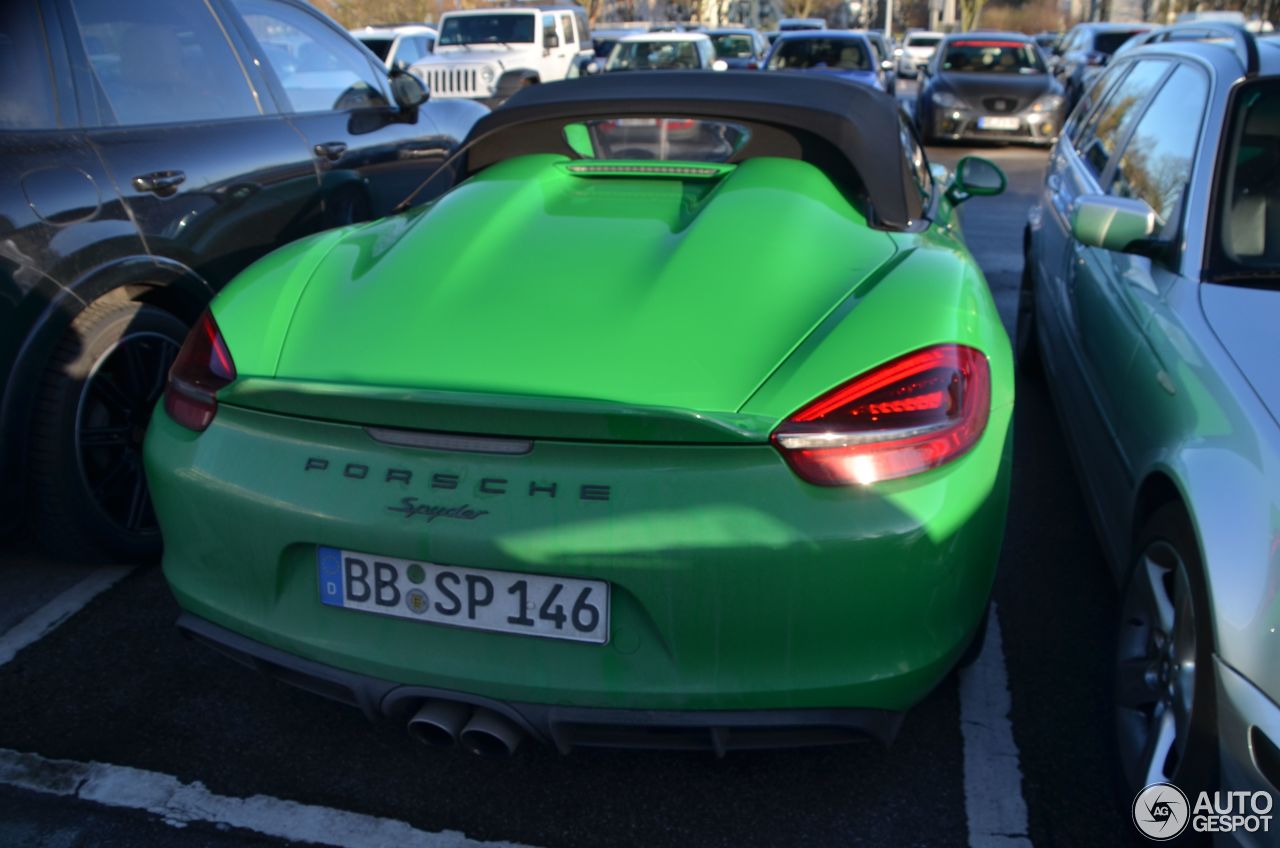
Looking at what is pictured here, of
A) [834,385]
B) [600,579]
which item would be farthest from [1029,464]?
[600,579]

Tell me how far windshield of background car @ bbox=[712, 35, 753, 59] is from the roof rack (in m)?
19.6

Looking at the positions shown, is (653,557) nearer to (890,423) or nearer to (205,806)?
(890,423)

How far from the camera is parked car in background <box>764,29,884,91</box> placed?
56.7 feet

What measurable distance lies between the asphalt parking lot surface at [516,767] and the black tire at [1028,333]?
213cm

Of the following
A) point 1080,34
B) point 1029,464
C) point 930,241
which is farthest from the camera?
point 1080,34

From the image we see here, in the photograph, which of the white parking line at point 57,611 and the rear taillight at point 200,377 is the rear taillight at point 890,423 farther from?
the white parking line at point 57,611

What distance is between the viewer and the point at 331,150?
4.52 m

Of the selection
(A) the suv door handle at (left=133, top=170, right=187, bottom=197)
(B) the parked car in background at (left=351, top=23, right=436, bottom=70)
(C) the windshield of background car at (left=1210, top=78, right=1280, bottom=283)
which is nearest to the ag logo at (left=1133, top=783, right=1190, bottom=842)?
(C) the windshield of background car at (left=1210, top=78, right=1280, bottom=283)

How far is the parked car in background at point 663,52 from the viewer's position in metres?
19.3

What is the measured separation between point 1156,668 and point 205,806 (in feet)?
6.66

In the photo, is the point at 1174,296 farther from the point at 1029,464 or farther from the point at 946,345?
the point at 1029,464

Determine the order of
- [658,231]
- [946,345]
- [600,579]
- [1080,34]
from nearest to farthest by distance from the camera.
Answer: [600,579] → [946,345] → [658,231] → [1080,34]

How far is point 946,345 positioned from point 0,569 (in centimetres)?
301

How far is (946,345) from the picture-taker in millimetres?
2236
